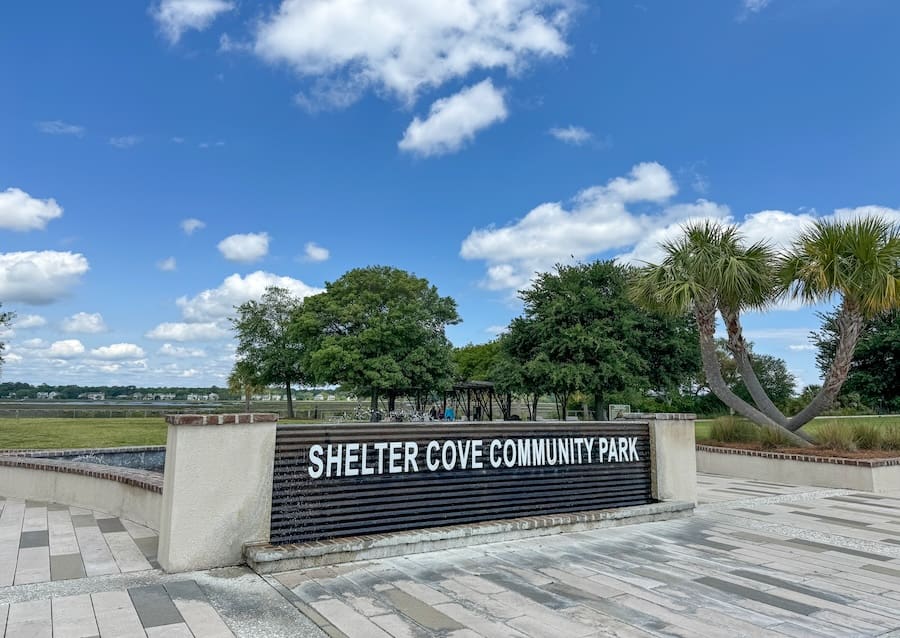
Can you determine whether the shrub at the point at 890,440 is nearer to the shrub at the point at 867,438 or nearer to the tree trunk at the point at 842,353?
the shrub at the point at 867,438

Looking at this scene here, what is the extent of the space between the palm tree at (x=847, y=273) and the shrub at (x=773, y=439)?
56 cm

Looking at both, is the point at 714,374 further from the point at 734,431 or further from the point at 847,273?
the point at 847,273

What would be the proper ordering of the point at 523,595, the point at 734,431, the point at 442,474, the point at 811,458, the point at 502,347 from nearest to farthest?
the point at 523,595 → the point at 442,474 → the point at 811,458 → the point at 734,431 → the point at 502,347

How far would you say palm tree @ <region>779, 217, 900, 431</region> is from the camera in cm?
1020

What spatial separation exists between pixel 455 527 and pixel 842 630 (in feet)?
9.64

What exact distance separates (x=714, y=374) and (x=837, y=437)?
248 cm

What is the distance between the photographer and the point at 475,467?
552 centimetres

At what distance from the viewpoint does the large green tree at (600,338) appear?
18938 mm

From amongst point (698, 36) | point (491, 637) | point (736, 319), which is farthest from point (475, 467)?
point (698, 36)

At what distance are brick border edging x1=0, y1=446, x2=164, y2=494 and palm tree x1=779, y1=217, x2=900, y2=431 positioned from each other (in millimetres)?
11476

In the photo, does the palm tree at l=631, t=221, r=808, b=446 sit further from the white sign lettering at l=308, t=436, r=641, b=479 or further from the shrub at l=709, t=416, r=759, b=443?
the white sign lettering at l=308, t=436, r=641, b=479

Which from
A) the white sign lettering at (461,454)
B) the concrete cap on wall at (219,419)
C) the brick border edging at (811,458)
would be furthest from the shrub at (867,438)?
the concrete cap on wall at (219,419)

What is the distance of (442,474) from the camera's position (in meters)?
5.31

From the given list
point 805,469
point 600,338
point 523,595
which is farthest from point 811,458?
point 600,338
